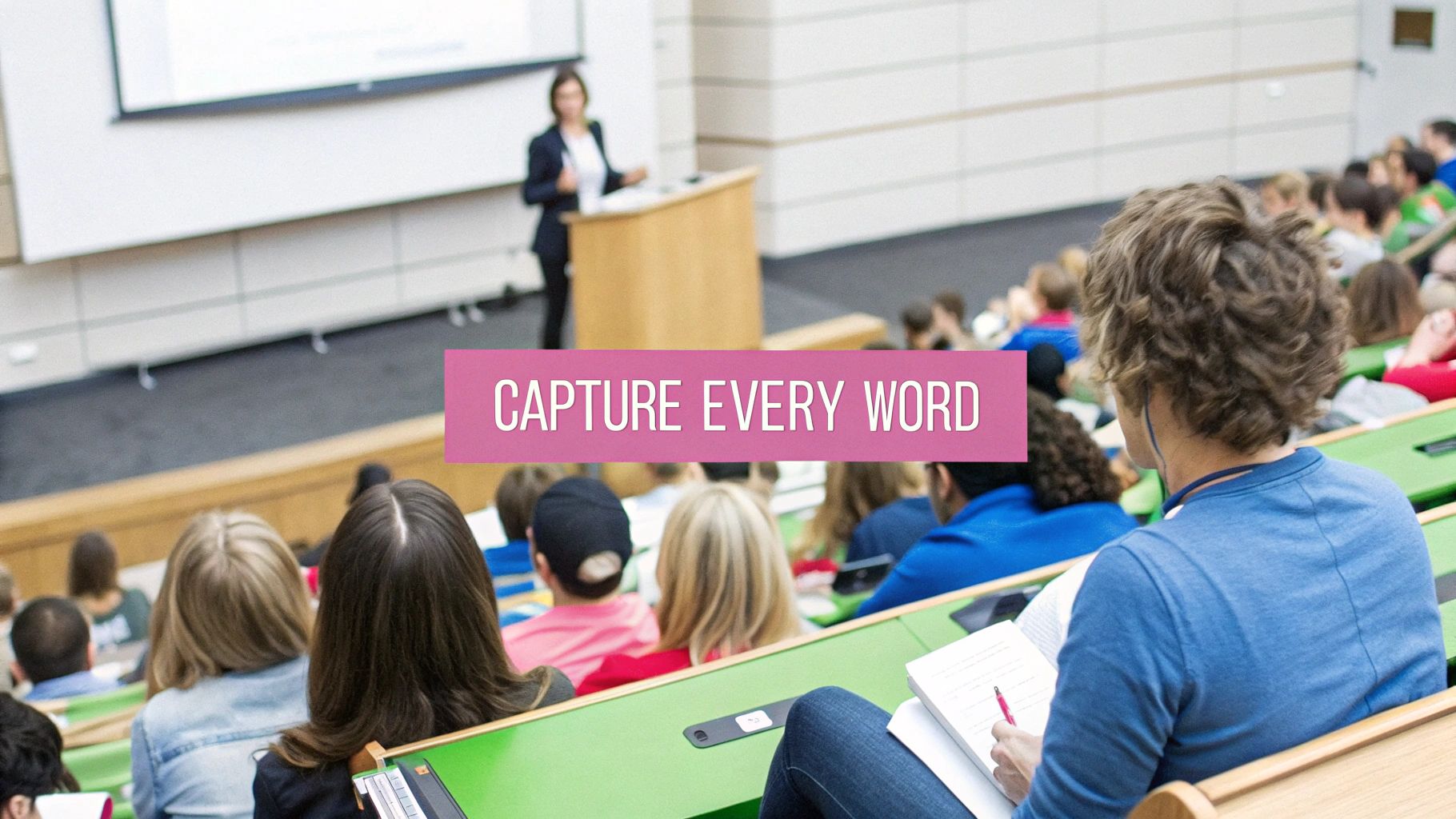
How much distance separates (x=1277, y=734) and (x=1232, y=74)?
30.2 ft

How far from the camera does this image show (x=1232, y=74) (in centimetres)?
958

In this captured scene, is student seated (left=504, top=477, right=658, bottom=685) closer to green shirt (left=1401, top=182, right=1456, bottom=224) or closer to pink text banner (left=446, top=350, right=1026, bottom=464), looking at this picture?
pink text banner (left=446, top=350, right=1026, bottom=464)

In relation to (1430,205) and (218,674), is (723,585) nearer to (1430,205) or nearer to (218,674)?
(218,674)

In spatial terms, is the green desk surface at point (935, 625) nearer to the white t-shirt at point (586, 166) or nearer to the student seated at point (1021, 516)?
the student seated at point (1021, 516)

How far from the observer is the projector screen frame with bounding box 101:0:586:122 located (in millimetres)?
5926

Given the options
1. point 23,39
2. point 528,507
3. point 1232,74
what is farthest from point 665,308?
point 1232,74

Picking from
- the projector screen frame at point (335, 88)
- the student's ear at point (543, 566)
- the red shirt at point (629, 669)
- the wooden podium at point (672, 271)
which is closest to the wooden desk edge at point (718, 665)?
the red shirt at point (629, 669)

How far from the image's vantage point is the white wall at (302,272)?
618 centimetres

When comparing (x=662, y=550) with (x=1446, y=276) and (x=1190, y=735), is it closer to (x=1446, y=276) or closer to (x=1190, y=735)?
(x=1190, y=735)

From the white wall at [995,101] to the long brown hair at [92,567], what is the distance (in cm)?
515

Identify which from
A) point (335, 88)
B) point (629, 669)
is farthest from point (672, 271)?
point (629, 669)

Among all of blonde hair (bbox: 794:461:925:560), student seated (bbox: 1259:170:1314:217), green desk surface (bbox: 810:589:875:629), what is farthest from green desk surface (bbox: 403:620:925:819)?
student seated (bbox: 1259:170:1314:217)

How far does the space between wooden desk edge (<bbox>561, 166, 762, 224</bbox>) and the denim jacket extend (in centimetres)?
343

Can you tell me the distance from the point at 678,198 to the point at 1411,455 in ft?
11.5
